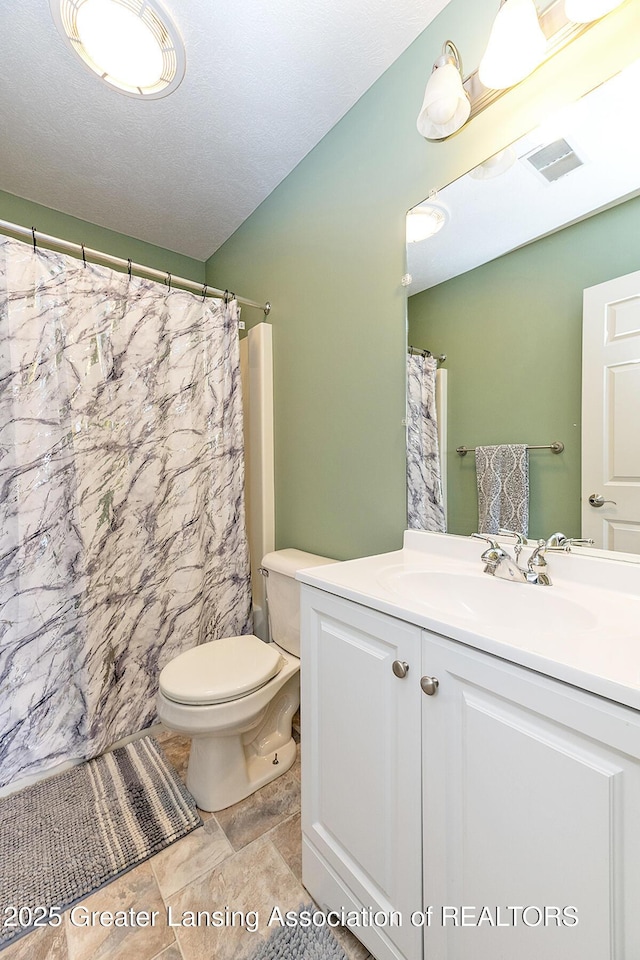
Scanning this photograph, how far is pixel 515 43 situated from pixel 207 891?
223 cm

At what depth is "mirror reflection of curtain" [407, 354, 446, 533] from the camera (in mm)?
1232

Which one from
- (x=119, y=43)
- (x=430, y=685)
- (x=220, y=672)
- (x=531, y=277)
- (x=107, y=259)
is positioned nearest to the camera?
(x=430, y=685)

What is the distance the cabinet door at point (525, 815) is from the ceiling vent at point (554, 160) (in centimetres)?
112

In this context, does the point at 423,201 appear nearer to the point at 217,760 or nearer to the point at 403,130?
the point at 403,130

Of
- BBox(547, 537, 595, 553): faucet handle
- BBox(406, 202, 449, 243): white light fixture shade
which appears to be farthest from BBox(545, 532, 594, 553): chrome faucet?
BBox(406, 202, 449, 243): white light fixture shade

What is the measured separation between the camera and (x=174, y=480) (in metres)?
1.77

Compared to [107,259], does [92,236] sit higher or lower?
higher

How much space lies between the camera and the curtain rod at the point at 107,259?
1414 mm

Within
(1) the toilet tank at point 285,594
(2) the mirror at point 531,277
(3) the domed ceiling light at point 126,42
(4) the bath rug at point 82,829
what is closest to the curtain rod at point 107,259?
(3) the domed ceiling light at point 126,42

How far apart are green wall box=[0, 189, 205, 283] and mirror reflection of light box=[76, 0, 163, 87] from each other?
96 centimetres

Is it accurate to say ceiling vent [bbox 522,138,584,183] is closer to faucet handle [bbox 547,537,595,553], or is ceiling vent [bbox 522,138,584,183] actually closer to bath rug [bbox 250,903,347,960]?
faucet handle [bbox 547,537,595,553]

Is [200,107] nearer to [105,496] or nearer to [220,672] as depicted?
[105,496]

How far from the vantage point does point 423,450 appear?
1264 mm

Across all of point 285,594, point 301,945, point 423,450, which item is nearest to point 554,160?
point 423,450
